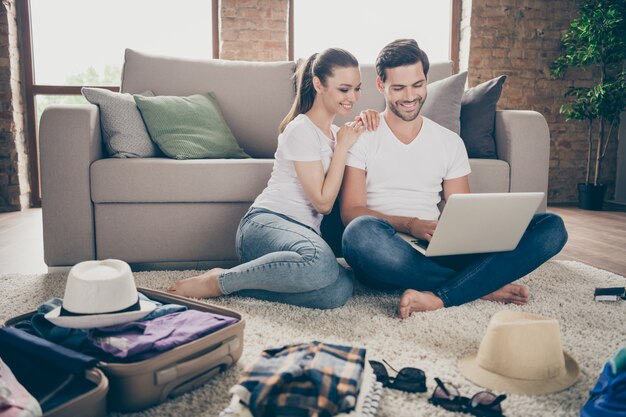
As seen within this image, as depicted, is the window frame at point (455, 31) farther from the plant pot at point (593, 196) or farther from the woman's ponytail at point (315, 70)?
the woman's ponytail at point (315, 70)

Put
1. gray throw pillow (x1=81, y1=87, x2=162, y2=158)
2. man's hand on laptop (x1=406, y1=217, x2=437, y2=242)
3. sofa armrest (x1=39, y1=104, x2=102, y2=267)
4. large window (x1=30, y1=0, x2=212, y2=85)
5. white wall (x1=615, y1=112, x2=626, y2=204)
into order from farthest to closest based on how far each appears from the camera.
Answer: white wall (x1=615, y1=112, x2=626, y2=204)
large window (x1=30, y1=0, x2=212, y2=85)
gray throw pillow (x1=81, y1=87, x2=162, y2=158)
sofa armrest (x1=39, y1=104, x2=102, y2=267)
man's hand on laptop (x1=406, y1=217, x2=437, y2=242)

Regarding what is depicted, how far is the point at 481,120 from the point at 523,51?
2.59 m

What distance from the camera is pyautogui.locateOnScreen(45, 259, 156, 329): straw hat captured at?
108 centimetres

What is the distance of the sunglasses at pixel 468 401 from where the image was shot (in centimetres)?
101

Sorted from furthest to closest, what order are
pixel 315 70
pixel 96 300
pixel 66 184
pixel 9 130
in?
pixel 9 130
pixel 66 184
pixel 315 70
pixel 96 300

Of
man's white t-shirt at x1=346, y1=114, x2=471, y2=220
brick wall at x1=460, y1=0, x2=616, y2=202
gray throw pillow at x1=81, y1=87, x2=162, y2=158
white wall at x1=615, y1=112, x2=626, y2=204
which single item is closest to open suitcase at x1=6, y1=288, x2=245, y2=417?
man's white t-shirt at x1=346, y1=114, x2=471, y2=220

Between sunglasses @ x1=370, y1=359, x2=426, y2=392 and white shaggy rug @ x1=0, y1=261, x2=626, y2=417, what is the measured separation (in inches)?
0.6

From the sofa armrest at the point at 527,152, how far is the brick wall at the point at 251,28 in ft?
8.68

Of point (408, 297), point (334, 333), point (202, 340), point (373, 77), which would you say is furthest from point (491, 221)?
point (373, 77)

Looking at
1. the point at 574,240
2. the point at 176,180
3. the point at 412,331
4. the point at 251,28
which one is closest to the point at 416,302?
the point at 412,331

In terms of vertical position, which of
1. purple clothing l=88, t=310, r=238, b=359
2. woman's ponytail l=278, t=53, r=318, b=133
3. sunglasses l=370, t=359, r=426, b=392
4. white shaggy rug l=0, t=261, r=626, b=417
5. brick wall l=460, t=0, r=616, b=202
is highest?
brick wall l=460, t=0, r=616, b=202

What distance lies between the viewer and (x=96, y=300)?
3.57 ft

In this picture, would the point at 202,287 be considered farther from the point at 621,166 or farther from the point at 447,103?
the point at 621,166

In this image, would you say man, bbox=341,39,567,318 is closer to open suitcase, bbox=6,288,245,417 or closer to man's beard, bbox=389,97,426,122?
man's beard, bbox=389,97,426,122
